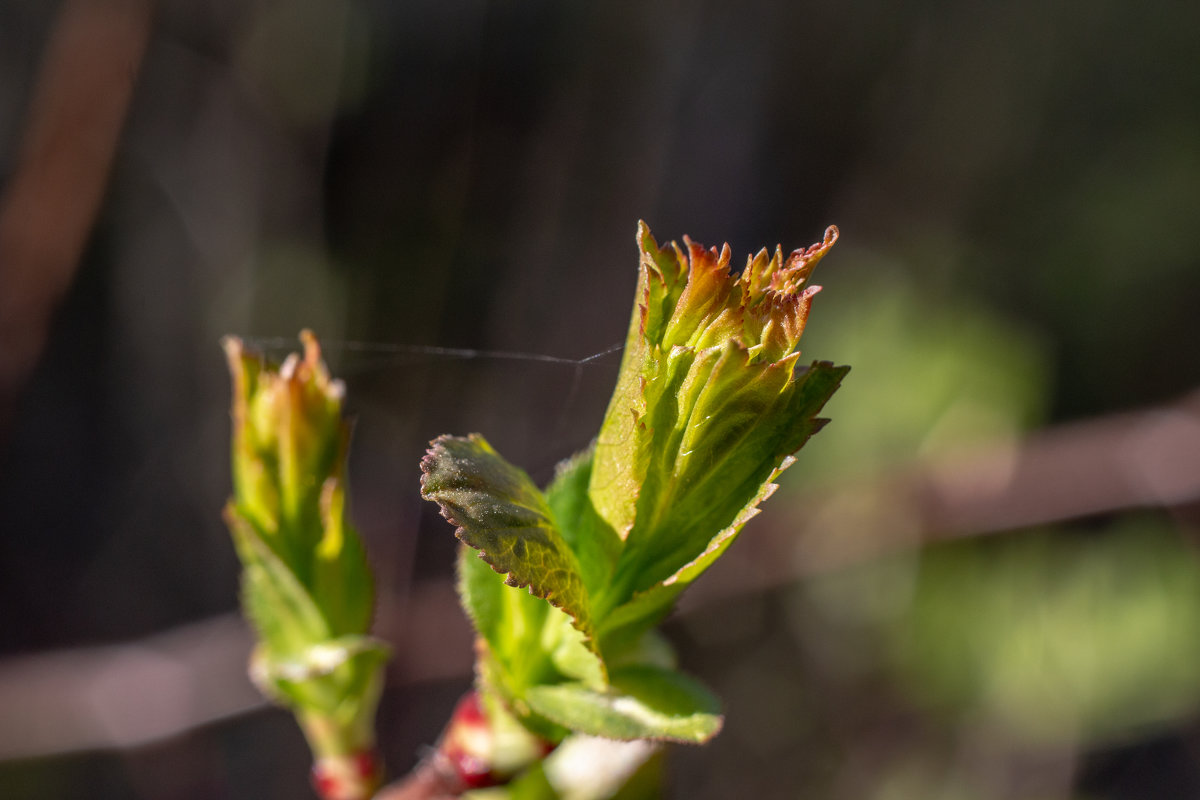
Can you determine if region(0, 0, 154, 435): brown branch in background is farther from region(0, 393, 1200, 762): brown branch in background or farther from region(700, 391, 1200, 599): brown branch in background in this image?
region(700, 391, 1200, 599): brown branch in background

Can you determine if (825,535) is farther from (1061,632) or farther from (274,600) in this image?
(274,600)

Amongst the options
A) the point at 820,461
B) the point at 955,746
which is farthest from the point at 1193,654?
the point at 820,461

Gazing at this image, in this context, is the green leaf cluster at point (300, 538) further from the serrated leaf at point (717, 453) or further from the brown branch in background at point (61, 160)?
the brown branch in background at point (61, 160)

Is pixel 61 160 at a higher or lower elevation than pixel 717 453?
higher

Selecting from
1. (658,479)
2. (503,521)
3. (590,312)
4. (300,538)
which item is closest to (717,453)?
(658,479)

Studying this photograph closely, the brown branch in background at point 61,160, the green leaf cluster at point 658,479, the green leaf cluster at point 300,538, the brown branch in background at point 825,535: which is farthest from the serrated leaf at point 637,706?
the brown branch in background at point 61,160
